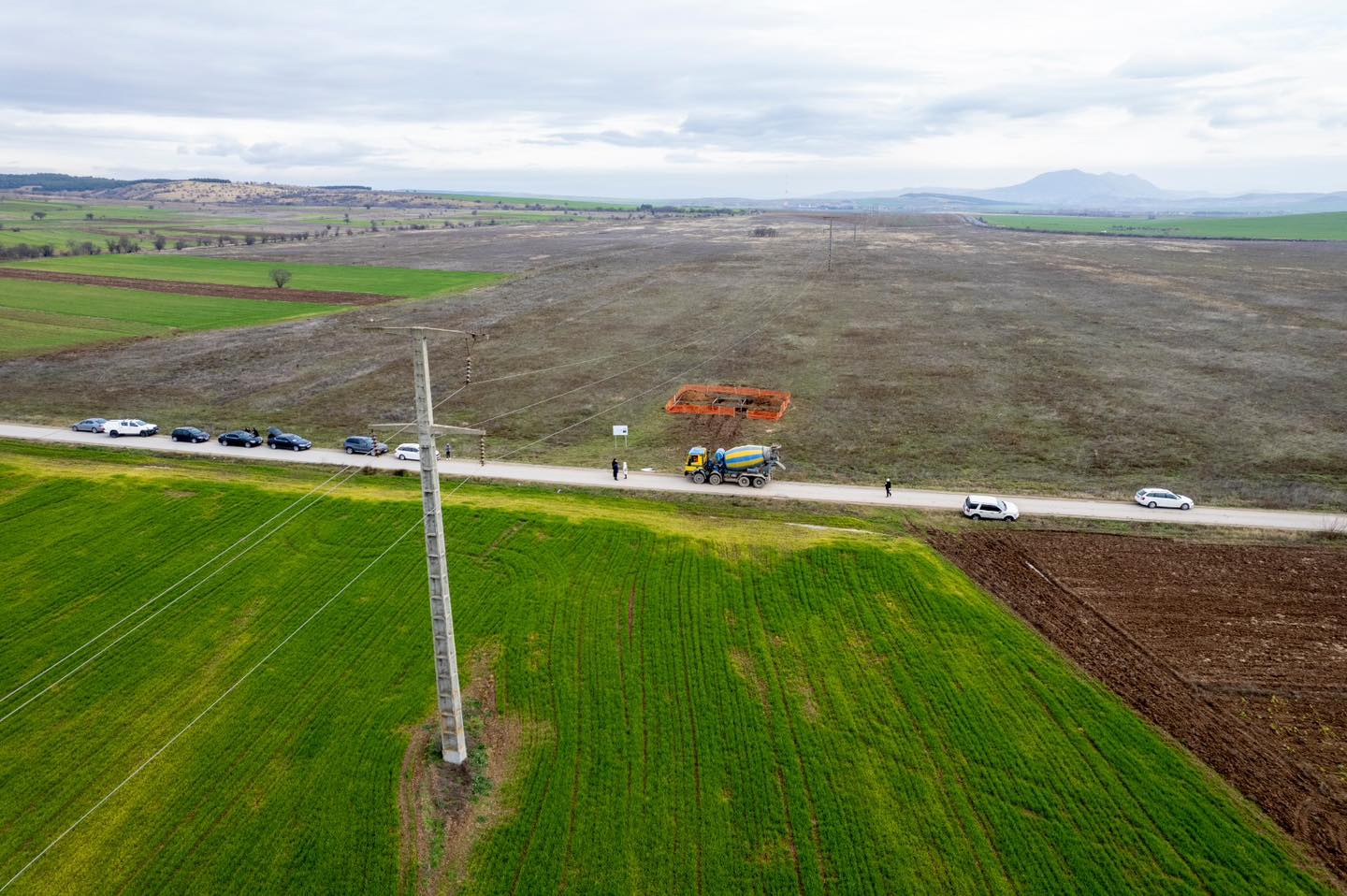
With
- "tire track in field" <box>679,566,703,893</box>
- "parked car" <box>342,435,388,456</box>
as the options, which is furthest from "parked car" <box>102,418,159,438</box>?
"tire track in field" <box>679,566,703,893</box>

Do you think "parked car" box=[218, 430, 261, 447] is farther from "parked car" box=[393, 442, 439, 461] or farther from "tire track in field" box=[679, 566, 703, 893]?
"tire track in field" box=[679, 566, 703, 893]

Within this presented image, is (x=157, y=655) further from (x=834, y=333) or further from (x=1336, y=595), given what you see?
(x=834, y=333)

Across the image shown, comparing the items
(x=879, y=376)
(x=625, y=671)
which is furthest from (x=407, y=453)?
(x=879, y=376)

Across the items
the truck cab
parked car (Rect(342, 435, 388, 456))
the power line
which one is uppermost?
the truck cab

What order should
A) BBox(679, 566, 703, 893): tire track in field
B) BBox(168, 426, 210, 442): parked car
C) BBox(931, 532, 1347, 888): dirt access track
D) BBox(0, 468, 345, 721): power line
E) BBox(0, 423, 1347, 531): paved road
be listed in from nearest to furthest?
BBox(679, 566, 703, 893): tire track in field, BBox(931, 532, 1347, 888): dirt access track, BBox(0, 468, 345, 721): power line, BBox(0, 423, 1347, 531): paved road, BBox(168, 426, 210, 442): parked car

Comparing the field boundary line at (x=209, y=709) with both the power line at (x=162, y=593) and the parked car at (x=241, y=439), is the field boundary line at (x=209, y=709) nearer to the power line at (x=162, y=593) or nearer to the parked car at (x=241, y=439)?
the power line at (x=162, y=593)

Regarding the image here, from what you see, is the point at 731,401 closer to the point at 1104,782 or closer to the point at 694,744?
the point at 694,744

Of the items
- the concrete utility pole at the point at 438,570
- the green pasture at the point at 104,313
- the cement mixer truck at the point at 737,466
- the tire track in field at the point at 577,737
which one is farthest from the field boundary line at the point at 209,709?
the green pasture at the point at 104,313
